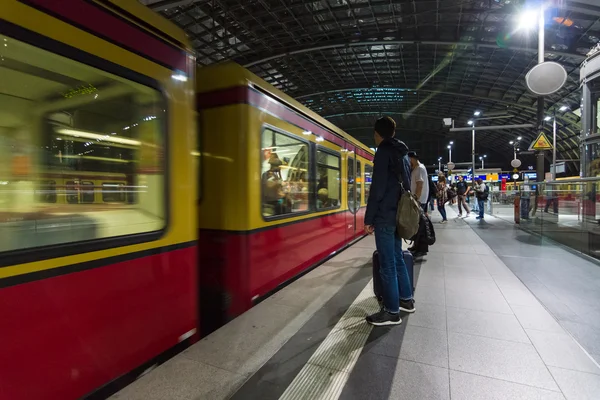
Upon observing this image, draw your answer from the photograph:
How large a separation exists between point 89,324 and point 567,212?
350 inches

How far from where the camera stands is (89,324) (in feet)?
5.65

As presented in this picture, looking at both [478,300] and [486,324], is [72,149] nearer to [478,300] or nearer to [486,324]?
[486,324]

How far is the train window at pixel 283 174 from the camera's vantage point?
11.5ft

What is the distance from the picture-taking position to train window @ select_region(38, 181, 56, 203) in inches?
65.3

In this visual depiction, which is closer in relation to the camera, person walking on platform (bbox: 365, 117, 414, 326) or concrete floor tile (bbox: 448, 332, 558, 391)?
concrete floor tile (bbox: 448, 332, 558, 391)

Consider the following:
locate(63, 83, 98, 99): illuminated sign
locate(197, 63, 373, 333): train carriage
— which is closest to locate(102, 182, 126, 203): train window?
locate(63, 83, 98, 99): illuminated sign

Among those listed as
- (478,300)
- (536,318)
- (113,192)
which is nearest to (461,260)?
(478,300)

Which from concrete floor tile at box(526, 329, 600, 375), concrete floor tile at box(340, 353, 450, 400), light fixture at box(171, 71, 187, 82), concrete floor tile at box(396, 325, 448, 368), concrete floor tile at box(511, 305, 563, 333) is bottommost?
concrete floor tile at box(340, 353, 450, 400)

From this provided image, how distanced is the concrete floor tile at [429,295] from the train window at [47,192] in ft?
11.6

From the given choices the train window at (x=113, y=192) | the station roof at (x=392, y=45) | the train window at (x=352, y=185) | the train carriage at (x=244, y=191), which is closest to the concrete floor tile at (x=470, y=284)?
the train carriage at (x=244, y=191)

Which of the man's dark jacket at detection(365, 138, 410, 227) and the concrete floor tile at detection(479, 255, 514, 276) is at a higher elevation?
the man's dark jacket at detection(365, 138, 410, 227)

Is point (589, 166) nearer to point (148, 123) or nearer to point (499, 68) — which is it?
point (148, 123)

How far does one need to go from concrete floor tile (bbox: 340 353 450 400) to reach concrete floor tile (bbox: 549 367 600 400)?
28.4 inches

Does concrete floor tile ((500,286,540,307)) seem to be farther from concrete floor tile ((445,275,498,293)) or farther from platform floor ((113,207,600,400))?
concrete floor tile ((445,275,498,293))
